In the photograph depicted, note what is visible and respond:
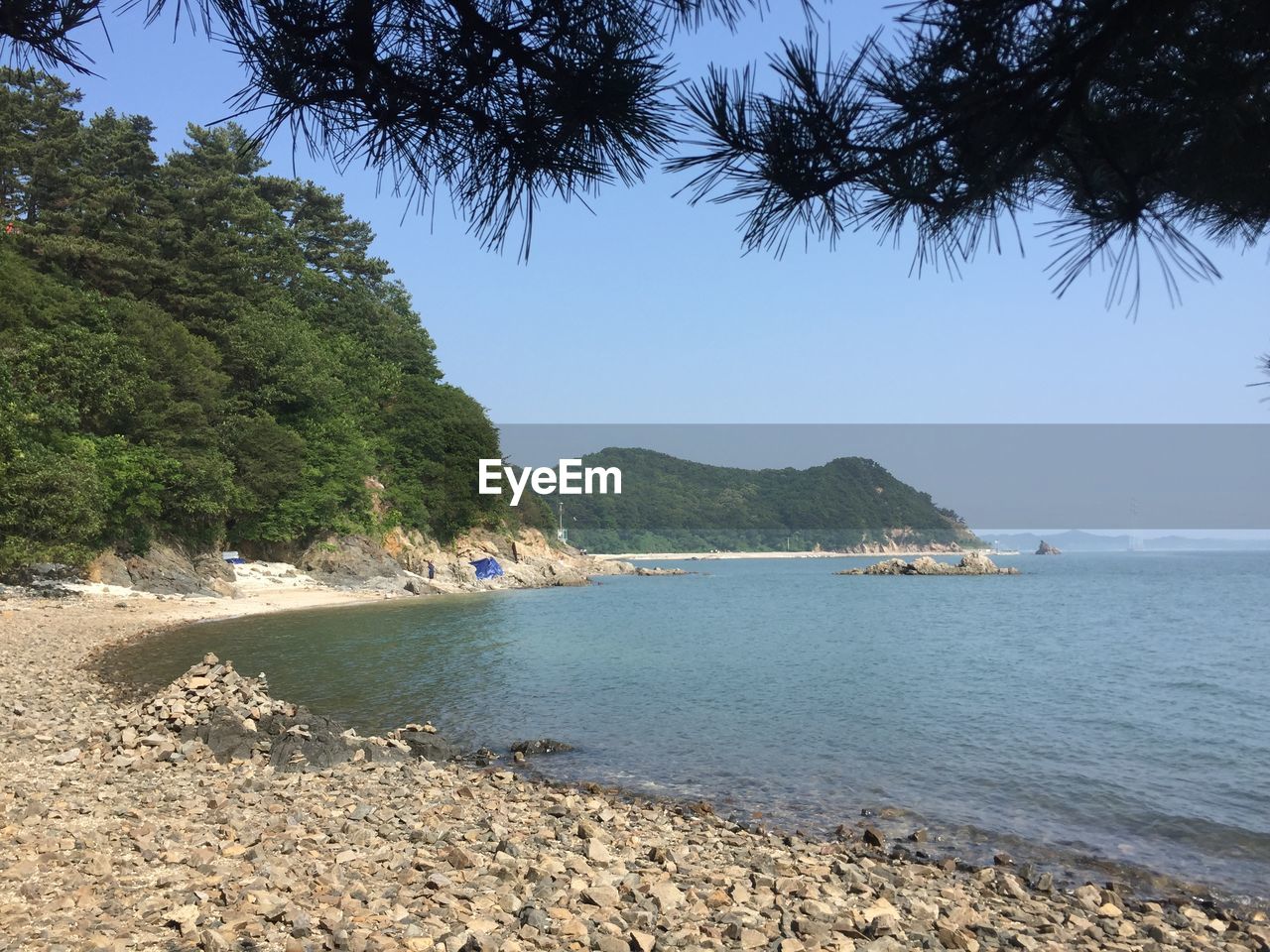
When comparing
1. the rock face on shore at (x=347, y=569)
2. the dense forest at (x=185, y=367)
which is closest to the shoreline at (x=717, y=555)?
the rock face on shore at (x=347, y=569)

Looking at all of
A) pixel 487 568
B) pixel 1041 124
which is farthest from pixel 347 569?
pixel 1041 124

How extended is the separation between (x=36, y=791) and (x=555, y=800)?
4484 mm

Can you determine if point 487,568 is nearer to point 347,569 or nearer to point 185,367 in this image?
point 347,569

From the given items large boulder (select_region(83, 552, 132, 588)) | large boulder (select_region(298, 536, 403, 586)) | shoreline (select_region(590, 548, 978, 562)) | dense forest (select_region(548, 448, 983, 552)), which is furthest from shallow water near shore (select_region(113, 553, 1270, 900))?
dense forest (select_region(548, 448, 983, 552))

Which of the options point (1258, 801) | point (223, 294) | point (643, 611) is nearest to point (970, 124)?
point (1258, 801)

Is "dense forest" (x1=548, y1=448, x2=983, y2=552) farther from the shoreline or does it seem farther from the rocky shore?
the rocky shore

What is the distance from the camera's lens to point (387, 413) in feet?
186

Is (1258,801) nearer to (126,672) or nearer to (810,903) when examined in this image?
(810,903)

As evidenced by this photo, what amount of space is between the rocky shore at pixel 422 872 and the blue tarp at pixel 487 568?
4702 centimetres

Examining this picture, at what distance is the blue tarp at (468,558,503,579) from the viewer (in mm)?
56625

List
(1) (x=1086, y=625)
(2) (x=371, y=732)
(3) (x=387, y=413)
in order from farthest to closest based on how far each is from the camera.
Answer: (3) (x=387, y=413), (1) (x=1086, y=625), (2) (x=371, y=732)

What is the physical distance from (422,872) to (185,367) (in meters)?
33.2

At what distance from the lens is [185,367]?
33.2 metres

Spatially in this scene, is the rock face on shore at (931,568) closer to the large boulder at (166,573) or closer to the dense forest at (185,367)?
the dense forest at (185,367)
